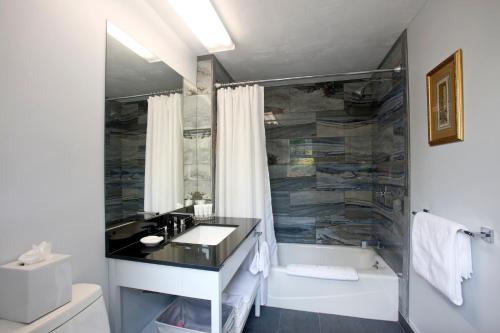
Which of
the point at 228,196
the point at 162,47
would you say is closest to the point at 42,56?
the point at 162,47

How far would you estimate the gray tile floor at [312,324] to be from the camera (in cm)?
186

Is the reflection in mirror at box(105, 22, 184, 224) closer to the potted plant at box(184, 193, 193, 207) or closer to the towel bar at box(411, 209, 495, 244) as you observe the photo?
Answer: the potted plant at box(184, 193, 193, 207)

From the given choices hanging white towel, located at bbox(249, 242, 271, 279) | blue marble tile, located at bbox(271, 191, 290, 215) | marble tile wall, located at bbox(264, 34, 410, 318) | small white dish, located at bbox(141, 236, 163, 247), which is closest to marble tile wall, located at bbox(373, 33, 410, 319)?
marble tile wall, located at bbox(264, 34, 410, 318)

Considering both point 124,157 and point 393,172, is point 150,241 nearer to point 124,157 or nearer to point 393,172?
point 124,157

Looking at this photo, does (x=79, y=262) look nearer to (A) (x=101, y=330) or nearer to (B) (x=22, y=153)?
(A) (x=101, y=330)

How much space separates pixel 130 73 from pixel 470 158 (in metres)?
2.05

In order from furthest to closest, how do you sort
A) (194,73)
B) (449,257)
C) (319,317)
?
(194,73) → (319,317) → (449,257)

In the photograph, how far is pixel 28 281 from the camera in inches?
28.8

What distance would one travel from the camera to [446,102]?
136 cm

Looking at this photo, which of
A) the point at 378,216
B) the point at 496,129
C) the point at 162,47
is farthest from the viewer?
the point at 378,216

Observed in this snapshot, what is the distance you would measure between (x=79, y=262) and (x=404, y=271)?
2.35 metres

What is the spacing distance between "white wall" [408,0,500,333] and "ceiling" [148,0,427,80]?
0.32 metres

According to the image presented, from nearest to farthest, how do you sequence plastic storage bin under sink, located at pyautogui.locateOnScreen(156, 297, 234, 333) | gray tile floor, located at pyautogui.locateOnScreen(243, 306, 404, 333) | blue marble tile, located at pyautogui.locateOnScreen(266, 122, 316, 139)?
plastic storage bin under sink, located at pyautogui.locateOnScreen(156, 297, 234, 333), gray tile floor, located at pyautogui.locateOnScreen(243, 306, 404, 333), blue marble tile, located at pyautogui.locateOnScreen(266, 122, 316, 139)

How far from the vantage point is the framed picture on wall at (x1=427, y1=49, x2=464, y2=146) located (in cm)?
123
